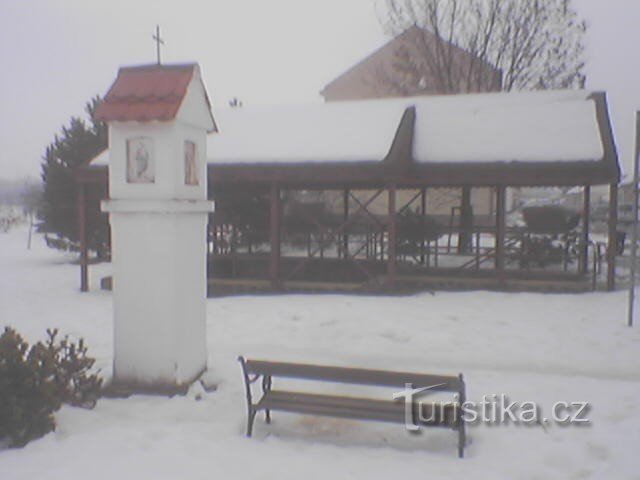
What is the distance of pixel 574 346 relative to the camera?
7.41 meters

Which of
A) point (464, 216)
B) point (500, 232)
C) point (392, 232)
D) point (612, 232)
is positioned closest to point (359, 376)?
point (392, 232)

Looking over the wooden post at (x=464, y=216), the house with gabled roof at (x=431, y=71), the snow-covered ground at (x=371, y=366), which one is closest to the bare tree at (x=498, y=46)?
the house with gabled roof at (x=431, y=71)

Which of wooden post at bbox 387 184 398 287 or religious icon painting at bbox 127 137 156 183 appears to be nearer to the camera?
religious icon painting at bbox 127 137 156 183

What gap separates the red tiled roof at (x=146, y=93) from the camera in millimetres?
5582

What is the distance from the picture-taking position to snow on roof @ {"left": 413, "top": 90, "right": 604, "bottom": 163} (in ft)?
36.1

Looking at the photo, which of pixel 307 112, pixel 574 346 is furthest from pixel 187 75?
pixel 307 112

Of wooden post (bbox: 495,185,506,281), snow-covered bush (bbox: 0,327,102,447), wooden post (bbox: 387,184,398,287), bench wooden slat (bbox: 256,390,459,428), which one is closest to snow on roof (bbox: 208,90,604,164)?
wooden post (bbox: 387,184,398,287)

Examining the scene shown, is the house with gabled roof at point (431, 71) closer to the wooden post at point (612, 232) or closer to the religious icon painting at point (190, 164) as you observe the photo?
the wooden post at point (612, 232)

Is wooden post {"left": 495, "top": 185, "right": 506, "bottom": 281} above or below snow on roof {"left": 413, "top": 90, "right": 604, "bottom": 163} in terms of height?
below

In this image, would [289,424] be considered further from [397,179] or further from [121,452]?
[397,179]

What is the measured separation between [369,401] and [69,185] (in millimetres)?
16053

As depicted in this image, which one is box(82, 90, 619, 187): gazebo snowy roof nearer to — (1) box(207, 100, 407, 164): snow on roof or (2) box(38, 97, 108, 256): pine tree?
(1) box(207, 100, 407, 164): snow on roof

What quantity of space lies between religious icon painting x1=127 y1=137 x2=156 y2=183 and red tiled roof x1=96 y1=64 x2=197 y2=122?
10.3 inches

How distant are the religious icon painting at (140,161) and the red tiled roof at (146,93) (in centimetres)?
26
